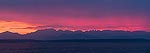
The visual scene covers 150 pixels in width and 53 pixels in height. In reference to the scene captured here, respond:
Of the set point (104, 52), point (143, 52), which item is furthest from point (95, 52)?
point (143, 52)

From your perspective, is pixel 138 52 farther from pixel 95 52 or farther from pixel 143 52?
pixel 95 52

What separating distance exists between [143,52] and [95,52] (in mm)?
9447

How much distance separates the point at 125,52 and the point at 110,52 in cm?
311

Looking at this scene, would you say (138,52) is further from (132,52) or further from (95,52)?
(95,52)

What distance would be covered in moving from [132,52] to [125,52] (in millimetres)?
1423

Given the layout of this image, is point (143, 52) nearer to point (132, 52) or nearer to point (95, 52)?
point (132, 52)

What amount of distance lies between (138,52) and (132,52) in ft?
4.05

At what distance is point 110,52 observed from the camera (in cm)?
11525

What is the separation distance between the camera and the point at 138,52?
113812mm

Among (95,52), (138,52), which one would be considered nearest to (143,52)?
(138,52)

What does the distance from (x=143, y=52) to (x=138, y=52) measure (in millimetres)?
990

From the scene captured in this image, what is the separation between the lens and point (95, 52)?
372 ft

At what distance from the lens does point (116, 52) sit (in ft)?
375

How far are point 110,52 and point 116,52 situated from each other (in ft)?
5.06
